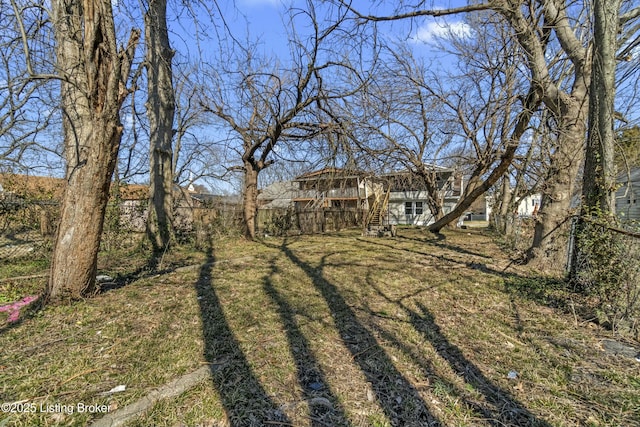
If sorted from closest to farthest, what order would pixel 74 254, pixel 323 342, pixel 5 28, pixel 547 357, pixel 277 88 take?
pixel 547 357 < pixel 323 342 < pixel 74 254 < pixel 5 28 < pixel 277 88

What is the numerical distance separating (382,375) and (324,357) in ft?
1.72

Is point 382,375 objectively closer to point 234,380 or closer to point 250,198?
point 234,380

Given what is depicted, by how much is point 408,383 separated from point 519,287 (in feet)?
11.3

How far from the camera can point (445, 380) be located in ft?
7.70

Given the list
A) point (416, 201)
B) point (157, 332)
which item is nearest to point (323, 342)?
point (157, 332)

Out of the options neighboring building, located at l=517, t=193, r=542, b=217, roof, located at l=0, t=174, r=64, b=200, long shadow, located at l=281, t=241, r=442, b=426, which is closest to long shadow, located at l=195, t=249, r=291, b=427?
long shadow, located at l=281, t=241, r=442, b=426

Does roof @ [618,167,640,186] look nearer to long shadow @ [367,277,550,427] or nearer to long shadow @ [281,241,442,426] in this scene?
long shadow @ [367,277,550,427]

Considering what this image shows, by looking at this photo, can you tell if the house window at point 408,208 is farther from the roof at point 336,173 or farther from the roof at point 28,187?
the roof at point 28,187

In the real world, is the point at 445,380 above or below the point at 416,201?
below

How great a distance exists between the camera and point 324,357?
2658 millimetres

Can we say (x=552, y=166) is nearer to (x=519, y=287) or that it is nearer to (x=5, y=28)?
(x=519, y=287)

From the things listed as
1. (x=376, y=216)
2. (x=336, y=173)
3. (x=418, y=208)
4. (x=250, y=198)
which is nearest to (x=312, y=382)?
(x=336, y=173)

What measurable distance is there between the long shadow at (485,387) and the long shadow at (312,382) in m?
1.00

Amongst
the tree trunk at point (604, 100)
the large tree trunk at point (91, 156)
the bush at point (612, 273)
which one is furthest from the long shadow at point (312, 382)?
the tree trunk at point (604, 100)
